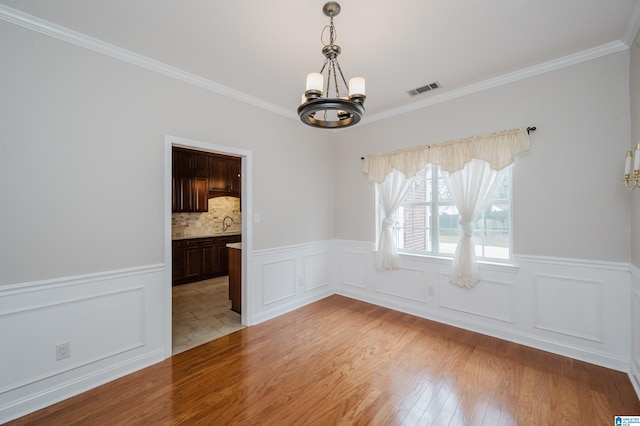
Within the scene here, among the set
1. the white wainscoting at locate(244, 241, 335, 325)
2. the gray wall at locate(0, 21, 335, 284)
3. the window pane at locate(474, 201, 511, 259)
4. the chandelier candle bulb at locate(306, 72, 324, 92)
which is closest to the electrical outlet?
the gray wall at locate(0, 21, 335, 284)

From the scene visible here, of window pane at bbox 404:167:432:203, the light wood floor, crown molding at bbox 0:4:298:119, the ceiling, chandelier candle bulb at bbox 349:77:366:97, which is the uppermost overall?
the ceiling

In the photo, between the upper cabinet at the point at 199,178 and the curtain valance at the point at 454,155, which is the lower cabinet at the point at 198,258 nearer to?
the upper cabinet at the point at 199,178

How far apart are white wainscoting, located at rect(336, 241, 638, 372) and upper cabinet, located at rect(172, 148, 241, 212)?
13.8 feet

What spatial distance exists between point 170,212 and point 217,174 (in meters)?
3.36

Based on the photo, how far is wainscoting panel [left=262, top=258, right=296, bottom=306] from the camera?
143 inches

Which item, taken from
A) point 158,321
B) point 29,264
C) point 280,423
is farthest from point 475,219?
point 29,264

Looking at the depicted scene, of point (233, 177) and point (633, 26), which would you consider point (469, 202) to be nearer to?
point (633, 26)

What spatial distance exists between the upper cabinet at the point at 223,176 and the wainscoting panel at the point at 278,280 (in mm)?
2949

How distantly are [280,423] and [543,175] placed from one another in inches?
131

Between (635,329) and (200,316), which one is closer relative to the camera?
(635,329)

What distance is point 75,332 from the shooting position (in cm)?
220

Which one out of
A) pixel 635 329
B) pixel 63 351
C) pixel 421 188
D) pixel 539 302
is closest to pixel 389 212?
pixel 421 188

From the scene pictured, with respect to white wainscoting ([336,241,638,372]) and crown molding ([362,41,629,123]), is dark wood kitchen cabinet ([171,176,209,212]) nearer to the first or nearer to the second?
crown molding ([362,41,629,123])

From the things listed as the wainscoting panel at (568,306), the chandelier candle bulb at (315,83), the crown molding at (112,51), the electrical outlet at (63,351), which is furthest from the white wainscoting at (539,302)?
the electrical outlet at (63,351)
